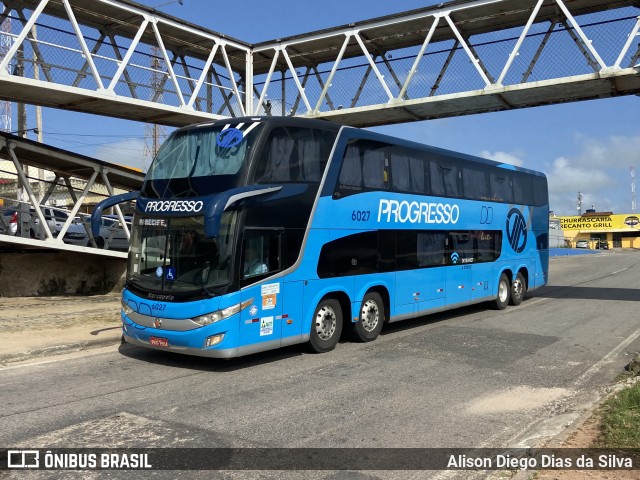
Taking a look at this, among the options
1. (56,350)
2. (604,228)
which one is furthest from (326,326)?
(604,228)

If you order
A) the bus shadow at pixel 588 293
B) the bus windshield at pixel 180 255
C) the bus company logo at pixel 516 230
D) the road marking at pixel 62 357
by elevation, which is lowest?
the road marking at pixel 62 357

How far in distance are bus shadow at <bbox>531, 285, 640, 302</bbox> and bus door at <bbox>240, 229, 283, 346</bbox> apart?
13437mm

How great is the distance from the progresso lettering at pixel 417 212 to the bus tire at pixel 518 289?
4.36m

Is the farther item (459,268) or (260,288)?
(459,268)

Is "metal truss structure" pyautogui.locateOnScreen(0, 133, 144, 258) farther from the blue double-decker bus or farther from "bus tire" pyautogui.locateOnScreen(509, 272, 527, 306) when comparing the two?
"bus tire" pyautogui.locateOnScreen(509, 272, 527, 306)

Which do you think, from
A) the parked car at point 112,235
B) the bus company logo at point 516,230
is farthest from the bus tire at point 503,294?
the parked car at point 112,235

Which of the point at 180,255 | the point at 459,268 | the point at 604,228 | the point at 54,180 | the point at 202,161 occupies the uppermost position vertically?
the point at 604,228

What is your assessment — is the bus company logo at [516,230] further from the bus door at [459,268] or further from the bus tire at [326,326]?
the bus tire at [326,326]

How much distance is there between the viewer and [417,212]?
1201 centimetres

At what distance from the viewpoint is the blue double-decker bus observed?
8109 mm

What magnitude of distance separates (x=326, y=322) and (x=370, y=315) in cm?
132

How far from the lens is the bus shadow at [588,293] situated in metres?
18.6

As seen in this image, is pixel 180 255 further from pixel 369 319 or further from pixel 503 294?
pixel 503 294

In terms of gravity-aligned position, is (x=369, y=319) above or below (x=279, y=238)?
below
